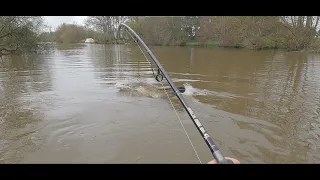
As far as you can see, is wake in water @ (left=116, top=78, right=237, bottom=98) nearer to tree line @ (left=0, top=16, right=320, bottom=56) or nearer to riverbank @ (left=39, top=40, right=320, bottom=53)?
tree line @ (left=0, top=16, right=320, bottom=56)

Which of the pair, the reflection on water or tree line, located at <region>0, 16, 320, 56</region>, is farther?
tree line, located at <region>0, 16, 320, 56</region>

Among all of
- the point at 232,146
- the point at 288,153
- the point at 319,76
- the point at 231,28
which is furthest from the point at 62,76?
the point at 231,28

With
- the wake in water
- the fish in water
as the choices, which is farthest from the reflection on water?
the fish in water

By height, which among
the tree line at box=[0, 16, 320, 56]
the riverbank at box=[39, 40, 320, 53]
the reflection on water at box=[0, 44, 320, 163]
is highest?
the tree line at box=[0, 16, 320, 56]

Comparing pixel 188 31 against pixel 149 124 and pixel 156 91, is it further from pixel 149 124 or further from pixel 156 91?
pixel 149 124

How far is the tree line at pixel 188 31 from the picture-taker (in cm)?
2656

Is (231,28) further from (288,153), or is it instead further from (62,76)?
(288,153)

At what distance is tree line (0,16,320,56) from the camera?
26562 millimetres

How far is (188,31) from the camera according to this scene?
166 ft

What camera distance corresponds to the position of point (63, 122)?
20.3ft
